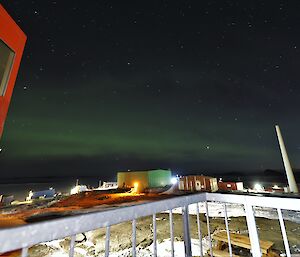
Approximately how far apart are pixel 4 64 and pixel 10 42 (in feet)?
2.07

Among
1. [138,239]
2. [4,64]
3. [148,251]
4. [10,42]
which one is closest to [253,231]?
[4,64]

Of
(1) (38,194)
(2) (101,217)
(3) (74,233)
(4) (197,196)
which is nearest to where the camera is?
(3) (74,233)

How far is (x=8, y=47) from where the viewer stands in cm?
464

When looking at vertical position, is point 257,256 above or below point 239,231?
above

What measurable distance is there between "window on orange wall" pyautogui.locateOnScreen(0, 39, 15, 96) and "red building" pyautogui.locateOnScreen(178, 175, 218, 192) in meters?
19.6

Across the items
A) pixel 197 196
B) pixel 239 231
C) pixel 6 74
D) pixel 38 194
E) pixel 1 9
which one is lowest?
pixel 239 231

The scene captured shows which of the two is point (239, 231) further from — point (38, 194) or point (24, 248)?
point (38, 194)

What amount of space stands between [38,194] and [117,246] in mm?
16521

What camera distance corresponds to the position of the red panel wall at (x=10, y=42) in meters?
4.49

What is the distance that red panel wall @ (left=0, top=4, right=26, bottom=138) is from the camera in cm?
449

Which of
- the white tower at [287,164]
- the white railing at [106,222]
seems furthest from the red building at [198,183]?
the white railing at [106,222]

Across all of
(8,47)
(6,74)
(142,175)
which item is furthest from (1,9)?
(142,175)

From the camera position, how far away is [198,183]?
20984mm

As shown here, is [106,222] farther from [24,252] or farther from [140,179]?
[140,179]
